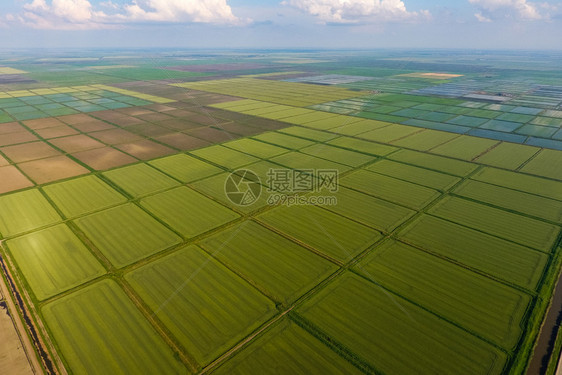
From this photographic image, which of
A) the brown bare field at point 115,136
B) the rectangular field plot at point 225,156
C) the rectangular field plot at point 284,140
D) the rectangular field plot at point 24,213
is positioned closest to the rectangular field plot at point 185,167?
the rectangular field plot at point 225,156

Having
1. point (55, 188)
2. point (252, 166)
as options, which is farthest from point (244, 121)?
point (55, 188)

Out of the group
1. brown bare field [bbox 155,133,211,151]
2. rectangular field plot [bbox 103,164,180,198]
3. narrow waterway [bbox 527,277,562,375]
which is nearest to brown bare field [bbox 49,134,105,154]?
brown bare field [bbox 155,133,211,151]

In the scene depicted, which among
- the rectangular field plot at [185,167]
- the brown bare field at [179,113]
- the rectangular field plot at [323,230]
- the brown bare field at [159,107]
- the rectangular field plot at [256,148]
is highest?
the brown bare field at [159,107]

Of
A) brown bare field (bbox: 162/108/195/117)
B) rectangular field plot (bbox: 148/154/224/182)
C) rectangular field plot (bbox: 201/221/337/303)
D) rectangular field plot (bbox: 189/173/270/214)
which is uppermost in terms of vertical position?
brown bare field (bbox: 162/108/195/117)

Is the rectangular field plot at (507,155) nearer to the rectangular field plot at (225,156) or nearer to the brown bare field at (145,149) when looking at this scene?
the rectangular field plot at (225,156)

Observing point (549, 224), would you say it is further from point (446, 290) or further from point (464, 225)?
point (446, 290)

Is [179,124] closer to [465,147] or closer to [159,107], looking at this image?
[159,107]

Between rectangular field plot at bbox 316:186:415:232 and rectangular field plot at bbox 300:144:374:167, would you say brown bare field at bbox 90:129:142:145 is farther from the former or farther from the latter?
rectangular field plot at bbox 316:186:415:232

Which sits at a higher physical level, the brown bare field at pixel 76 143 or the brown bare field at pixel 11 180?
the brown bare field at pixel 76 143
